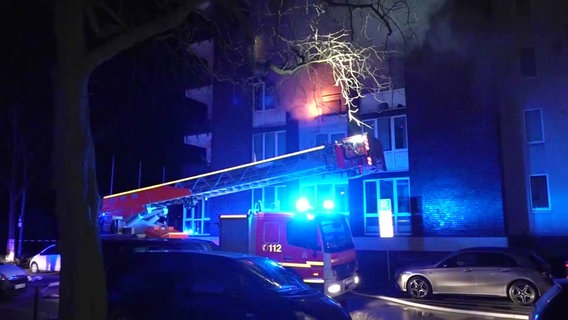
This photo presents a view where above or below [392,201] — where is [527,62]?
above

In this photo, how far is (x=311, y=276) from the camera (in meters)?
10.4

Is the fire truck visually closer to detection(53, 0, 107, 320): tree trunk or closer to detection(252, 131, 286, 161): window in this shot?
detection(53, 0, 107, 320): tree trunk

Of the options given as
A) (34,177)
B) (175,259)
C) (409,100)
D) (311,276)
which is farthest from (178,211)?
(175,259)

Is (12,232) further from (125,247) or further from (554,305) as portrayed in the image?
(554,305)

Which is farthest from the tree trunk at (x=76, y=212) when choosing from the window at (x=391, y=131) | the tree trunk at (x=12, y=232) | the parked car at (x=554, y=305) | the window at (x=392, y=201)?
the tree trunk at (x=12, y=232)

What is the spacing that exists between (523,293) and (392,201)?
23.8 ft

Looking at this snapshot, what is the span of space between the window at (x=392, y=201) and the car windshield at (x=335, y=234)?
7044 millimetres

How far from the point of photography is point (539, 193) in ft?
53.9

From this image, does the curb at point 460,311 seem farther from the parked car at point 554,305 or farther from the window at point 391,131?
the window at point 391,131

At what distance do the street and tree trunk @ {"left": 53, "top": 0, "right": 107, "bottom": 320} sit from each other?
3816 millimetres

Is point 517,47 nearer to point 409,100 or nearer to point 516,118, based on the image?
point 516,118

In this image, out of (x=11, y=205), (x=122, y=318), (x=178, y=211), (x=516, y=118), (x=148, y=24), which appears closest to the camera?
(x=148, y=24)

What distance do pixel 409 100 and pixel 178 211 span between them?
33.0 ft

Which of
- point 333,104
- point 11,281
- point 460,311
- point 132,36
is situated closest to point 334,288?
point 460,311
